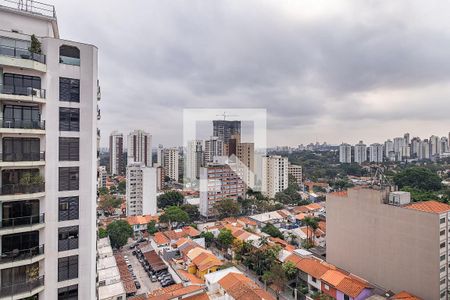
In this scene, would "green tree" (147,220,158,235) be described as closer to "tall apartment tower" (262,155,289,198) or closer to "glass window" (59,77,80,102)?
"tall apartment tower" (262,155,289,198)

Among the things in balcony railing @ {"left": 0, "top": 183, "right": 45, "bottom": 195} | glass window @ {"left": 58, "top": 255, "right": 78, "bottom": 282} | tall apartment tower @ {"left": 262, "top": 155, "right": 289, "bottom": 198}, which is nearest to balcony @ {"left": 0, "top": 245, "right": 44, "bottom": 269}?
glass window @ {"left": 58, "top": 255, "right": 78, "bottom": 282}

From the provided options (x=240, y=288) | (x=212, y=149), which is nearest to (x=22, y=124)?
(x=240, y=288)

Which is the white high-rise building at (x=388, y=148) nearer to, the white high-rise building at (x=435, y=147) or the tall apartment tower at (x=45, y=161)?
the white high-rise building at (x=435, y=147)

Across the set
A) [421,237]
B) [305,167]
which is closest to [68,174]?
[421,237]

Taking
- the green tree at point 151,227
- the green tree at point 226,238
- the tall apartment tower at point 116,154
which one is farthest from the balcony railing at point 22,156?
the tall apartment tower at point 116,154

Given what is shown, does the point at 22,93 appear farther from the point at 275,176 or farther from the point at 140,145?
the point at 140,145
